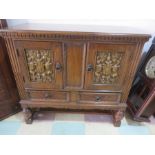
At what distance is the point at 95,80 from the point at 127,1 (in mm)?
713

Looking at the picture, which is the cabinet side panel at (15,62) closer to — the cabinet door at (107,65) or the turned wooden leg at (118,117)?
the cabinet door at (107,65)

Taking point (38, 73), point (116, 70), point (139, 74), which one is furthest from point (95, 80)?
point (139, 74)

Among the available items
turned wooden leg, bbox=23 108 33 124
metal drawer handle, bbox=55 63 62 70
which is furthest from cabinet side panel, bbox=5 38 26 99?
metal drawer handle, bbox=55 63 62 70

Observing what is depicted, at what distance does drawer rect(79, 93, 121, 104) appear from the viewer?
1.26 meters

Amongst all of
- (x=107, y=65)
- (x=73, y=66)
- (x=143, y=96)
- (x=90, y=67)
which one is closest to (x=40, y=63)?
(x=73, y=66)

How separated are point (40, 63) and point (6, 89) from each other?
1.90 ft

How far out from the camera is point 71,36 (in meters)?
0.96

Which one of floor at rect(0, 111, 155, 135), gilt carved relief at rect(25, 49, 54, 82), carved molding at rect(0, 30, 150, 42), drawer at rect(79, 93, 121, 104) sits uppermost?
carved molding at rect(0, 30, 150, 42)

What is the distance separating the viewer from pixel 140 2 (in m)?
1.17

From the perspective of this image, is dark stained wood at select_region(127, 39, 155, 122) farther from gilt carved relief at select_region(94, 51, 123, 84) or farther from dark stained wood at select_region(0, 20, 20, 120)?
dark stained wood at select_region(0, 20, 20, 120)

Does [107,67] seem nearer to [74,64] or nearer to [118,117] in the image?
[74,64]

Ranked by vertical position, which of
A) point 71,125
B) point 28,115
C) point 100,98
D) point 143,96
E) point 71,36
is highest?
point 71,36

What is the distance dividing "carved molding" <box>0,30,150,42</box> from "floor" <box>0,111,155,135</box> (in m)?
0.94

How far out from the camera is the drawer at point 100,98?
126cm
